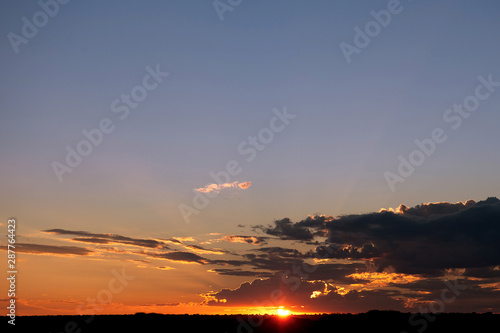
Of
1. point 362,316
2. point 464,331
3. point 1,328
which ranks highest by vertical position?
point 1,328

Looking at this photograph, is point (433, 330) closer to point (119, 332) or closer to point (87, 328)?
point (119, 332)

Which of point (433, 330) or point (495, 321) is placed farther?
point (495, 321)

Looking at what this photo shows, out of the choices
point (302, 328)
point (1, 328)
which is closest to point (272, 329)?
point (302, 328)

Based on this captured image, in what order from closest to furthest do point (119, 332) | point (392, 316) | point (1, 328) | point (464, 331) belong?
point (464, 331) < point (119, 332) < point (392, 316) < point (1, 328)

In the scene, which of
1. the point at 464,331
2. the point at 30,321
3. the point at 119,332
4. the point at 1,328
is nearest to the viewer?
the point at 464,331

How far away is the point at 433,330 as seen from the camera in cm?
10456

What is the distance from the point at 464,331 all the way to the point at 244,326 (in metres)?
49.1

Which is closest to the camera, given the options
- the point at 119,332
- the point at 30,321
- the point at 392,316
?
the point at 119,332

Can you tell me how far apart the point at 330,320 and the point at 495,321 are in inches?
1495

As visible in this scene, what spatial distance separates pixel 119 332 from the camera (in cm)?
11150

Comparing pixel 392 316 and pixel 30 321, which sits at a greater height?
pixel 30 321

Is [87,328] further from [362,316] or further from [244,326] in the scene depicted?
[362,316]

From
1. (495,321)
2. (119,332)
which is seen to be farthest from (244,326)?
(495,321)

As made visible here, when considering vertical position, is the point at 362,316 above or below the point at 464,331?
above
